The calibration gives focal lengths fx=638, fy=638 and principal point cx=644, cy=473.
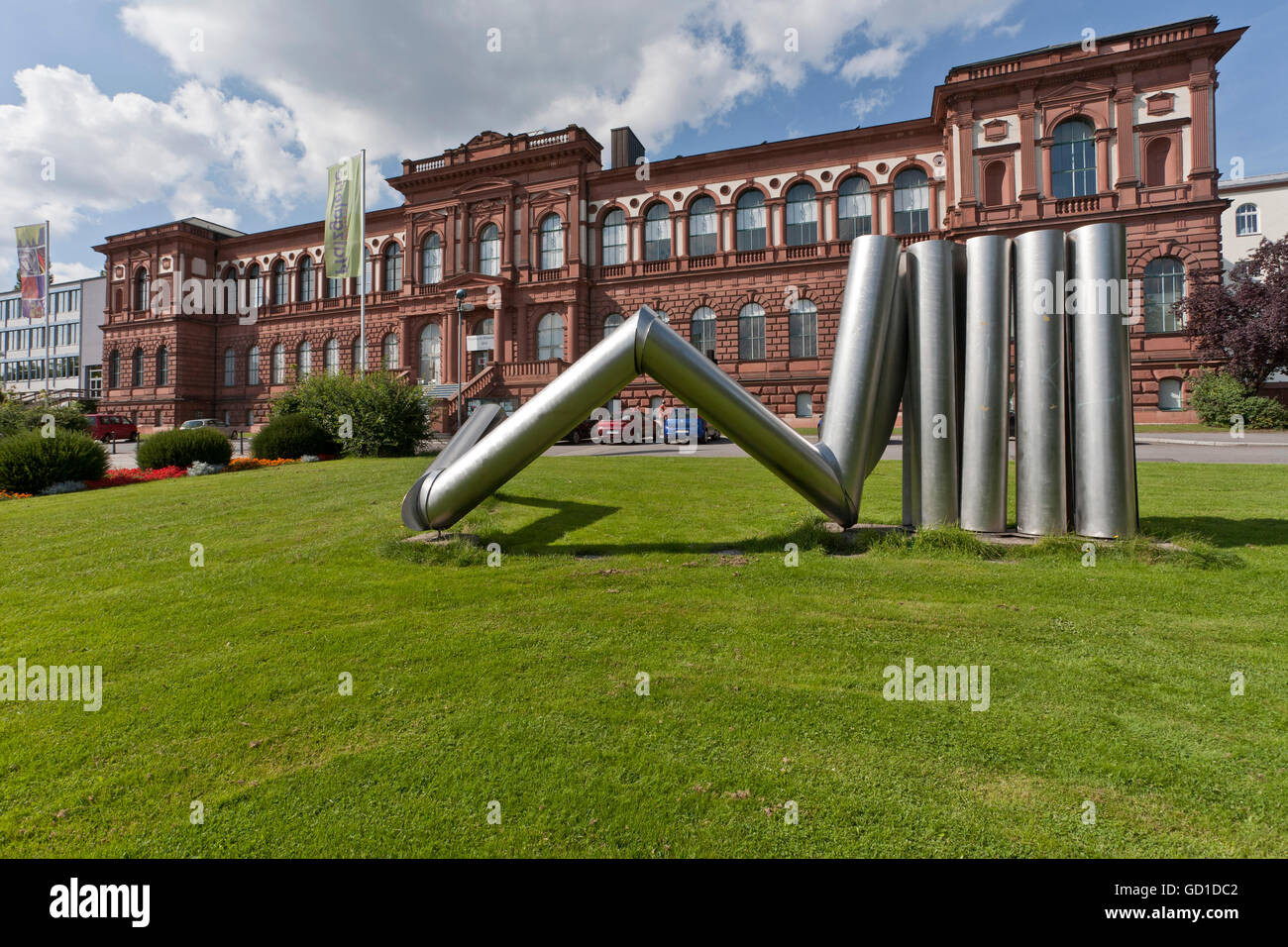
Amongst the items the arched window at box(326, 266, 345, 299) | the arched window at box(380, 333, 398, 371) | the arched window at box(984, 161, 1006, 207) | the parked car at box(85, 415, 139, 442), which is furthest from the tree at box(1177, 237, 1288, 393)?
the parked car at box(85, 415, 139, 442)

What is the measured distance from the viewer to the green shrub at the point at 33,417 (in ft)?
63.2

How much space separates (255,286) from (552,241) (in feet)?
97.7

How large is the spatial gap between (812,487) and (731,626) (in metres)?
3.04

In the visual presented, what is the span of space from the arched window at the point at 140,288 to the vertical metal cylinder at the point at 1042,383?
6966cm

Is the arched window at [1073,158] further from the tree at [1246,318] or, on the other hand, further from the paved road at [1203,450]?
the paved road at [1203,450]

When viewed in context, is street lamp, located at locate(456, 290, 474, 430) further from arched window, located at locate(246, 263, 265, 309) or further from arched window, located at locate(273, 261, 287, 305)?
arched window, located at locate(246, 263, 265, 309)

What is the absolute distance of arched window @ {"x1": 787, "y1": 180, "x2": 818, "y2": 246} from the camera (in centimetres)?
3800

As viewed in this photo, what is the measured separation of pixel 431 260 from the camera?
46406 mm

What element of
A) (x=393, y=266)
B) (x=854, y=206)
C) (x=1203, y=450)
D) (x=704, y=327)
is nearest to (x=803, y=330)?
(x=704, y=327)

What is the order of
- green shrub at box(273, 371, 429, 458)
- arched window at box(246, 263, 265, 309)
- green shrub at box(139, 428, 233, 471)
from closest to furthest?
green shrub at box(139, 428, 233, 471)
green shrub at box(273, 371, 429, 458)
arched window at box(246, 263, 265, 309)

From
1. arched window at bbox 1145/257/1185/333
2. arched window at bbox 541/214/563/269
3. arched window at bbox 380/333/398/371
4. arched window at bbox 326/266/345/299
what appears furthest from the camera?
arched window at bbox 326/266/345/299

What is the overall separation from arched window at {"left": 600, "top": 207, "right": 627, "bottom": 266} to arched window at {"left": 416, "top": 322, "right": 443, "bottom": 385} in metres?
13.3

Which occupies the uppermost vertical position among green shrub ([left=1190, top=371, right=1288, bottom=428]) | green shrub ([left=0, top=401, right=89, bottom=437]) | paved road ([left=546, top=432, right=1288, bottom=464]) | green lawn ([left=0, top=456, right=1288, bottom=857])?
green shrub ([left=1190, top=371, right=1288, bottom=428])

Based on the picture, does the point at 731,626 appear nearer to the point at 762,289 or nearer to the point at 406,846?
the point at 406,846
